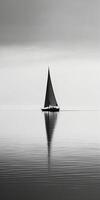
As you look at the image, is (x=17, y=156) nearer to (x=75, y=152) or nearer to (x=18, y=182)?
(x=75, y=152)

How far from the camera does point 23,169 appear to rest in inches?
541

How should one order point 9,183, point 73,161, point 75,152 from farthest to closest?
point 75,152
point 73,161
point 9,183

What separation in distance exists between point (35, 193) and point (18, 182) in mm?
1308

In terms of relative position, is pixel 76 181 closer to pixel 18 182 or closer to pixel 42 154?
pixel 18 182

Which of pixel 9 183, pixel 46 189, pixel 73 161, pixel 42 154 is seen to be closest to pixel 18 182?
pixel 9 183

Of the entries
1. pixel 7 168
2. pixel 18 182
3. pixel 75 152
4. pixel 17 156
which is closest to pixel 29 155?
pixel 17 156

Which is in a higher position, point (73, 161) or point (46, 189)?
point (73, 161)

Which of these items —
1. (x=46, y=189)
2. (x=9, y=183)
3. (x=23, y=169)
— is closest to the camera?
(x=46, y=189)

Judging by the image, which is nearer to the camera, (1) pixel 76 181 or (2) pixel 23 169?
(1) pixel 76 181

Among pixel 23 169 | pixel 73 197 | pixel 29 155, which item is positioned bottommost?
pixel 73 197

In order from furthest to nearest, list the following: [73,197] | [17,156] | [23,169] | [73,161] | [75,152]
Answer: [75,152], [17,156], [73,161], [23,169], [73,197]

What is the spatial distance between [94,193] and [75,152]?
9.29 meters

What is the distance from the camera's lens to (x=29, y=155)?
18.0 meters

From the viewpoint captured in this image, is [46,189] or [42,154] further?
[42,154]
